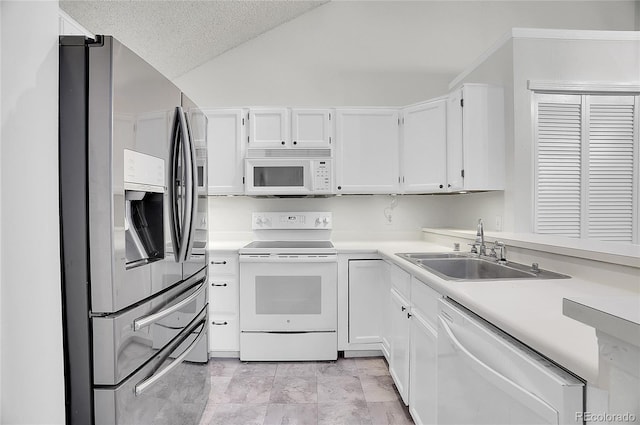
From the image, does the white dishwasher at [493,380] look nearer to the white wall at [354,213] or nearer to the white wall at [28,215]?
the white wall at [28,215]

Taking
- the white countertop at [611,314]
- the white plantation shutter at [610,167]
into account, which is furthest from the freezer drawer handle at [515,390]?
the white plantation shutter at [610,167]

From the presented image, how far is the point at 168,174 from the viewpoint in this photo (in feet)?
4.63

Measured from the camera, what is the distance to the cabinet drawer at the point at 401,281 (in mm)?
1914

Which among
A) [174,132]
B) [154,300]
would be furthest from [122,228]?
[174,132]

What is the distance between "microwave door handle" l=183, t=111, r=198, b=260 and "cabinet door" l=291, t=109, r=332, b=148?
55.8 inches

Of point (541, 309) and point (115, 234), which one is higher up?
point (115, 234)

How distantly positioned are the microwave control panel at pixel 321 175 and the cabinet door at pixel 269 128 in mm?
338

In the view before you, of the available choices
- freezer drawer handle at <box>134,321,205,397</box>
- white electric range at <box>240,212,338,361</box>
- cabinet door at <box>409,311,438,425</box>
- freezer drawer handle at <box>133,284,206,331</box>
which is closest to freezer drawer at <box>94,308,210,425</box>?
freezer drawer handle at <box>134,321,205,397</box>

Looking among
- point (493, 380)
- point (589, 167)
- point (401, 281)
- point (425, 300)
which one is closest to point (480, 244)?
point (401, 281)

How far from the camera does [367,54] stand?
3332 millimetres

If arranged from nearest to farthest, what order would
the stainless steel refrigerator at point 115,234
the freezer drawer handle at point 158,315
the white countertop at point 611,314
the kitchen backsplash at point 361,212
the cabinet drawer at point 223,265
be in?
the white countertop at point 611,314 → the stainless steel refrigerator at point 115,234 → the freezer drawer handle at point 158,315 → the cabinet drawer at point 223,265 → the kitchen backsplash at point 361,212

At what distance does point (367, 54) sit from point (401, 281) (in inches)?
93.6

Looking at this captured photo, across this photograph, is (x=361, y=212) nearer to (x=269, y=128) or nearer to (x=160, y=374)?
(x=269, y=128)

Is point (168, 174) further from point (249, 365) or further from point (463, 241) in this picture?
point (463, 241)
